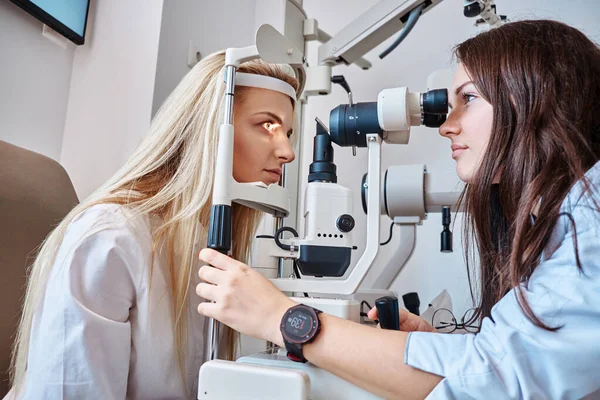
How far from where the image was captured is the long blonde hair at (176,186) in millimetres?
859

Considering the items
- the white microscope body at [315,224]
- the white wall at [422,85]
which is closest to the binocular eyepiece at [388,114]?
the white microscope body at [315,224]

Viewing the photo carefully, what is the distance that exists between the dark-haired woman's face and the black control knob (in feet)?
0.79

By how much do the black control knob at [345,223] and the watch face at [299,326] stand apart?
0.23 meters

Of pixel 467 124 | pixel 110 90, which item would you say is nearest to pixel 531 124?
pixel 467 124

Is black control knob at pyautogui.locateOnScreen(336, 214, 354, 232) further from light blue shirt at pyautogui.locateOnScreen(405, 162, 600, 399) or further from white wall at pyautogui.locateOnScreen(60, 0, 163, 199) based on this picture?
white wall at pyautogui.locateOnScreen(60, 0, 163, 199)

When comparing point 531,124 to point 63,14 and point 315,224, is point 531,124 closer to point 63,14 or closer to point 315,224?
point 315,224

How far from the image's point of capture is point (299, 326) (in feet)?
2.03

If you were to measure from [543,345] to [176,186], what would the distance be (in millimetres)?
688

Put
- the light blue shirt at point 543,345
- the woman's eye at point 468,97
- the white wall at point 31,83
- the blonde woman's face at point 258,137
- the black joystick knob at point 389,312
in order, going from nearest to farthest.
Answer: the light blue shirt at point 543,345
the black joystick knob at point 389,312
the woman's eye at point 468,97
the blonde woman's face at point 258,137
the white wall at point 31,83

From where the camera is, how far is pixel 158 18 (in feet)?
5.20

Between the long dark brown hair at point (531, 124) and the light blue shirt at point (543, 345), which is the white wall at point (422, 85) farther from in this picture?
the light blue shirt at point (543, 345)

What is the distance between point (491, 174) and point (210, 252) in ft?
1.61

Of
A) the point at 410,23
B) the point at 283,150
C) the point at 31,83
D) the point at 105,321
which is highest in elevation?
the point at 410,23

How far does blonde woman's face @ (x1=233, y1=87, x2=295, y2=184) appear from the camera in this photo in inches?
38.8
